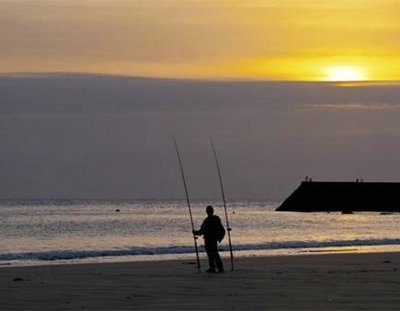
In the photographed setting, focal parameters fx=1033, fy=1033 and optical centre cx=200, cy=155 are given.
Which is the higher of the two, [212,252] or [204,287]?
[212,252]

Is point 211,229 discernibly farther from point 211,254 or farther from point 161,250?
point 161,250

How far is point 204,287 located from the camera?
17.0 metres

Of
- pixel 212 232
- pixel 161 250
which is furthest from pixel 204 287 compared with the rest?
pixel 161 250

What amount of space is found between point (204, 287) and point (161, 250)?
16.4m

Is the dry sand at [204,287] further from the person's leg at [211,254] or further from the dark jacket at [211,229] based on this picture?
the dark jacket at [211,229]

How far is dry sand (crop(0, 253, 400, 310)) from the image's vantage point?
14469mm

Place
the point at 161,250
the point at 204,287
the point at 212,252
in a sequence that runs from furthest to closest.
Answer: the point at 161,250 → the point at 212,252 → the point at 204,287

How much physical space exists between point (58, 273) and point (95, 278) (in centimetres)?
181

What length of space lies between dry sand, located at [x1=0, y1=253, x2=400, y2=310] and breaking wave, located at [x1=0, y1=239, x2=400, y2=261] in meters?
6.86

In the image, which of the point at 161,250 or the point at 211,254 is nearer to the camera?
the point at 211,254

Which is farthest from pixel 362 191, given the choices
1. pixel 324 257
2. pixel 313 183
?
pixel 324 257

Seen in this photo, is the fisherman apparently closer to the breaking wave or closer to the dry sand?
the dry sand

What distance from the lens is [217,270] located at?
20.8 m

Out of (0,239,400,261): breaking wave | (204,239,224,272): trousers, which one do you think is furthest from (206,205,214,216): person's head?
(0,239,400,261): breaking wave
